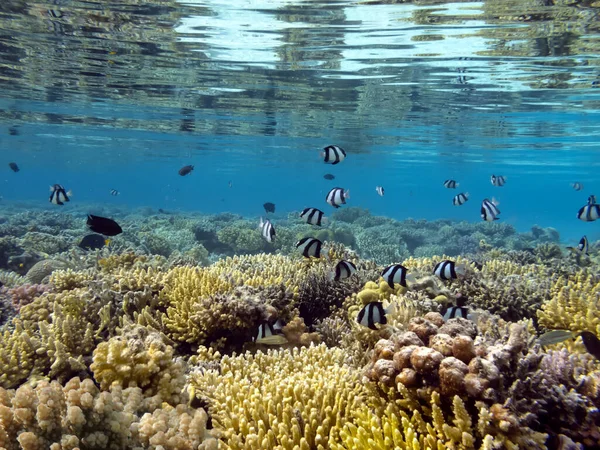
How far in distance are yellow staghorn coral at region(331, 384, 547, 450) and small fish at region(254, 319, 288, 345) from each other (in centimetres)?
204

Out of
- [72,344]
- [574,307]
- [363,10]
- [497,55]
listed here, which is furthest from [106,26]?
[574,307]

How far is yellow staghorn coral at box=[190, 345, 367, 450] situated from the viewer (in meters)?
3.42

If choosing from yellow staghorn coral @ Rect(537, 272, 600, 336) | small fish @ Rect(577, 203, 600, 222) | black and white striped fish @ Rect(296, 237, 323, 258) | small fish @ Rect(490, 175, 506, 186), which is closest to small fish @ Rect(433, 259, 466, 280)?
yellow staghorn coral @ Rect(537, 272, 600, 336)

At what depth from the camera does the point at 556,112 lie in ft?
76.4

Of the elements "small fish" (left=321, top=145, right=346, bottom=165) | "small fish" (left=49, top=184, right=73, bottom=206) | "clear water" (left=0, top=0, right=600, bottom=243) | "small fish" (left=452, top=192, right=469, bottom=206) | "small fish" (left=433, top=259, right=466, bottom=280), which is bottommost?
"small fish" (left=433, top=259, right=466, bottom=280)

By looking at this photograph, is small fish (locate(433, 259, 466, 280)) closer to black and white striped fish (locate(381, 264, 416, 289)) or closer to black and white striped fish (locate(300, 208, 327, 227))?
black and white striped fish (locate(381, 264, 416, 289))

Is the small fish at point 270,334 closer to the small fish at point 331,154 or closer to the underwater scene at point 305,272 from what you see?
the underwater scene at point 305,272

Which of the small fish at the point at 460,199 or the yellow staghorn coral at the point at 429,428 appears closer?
the yellow staghorn coral at the point at 429,428

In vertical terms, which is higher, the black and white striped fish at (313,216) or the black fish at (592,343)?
the black and white striped fish at (313,216)

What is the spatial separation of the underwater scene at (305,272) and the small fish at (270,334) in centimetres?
6

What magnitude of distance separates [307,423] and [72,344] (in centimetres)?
380

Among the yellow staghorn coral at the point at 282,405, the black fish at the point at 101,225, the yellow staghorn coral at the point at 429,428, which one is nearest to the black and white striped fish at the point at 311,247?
the yellow staghorn coral at the point at 282,405

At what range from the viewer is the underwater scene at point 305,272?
3.21 m

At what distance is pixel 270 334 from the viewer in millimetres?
5355
